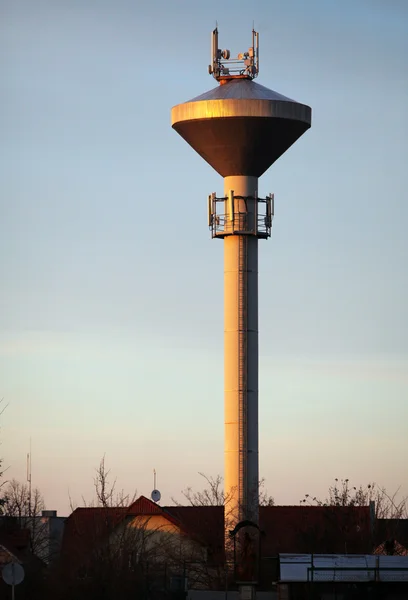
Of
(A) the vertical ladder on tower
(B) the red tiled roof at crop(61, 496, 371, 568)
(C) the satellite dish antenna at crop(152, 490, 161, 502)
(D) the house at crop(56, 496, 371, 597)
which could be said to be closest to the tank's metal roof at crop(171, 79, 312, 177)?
(A) the vertical ladder on tower

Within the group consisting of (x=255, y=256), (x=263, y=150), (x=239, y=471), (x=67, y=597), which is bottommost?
(x=67, y=597)

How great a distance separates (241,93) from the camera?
7919 cm

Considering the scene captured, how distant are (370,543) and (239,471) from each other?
945 cm

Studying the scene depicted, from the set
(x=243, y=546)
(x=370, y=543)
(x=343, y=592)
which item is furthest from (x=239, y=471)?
(x=343, y=592)

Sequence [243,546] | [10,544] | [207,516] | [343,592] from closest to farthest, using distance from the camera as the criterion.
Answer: [343,592]
[10,544]
[243,546]
[207,516]

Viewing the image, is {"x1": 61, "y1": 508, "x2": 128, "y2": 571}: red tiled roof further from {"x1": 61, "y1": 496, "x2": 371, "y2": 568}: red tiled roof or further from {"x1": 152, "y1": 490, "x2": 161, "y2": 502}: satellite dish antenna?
{"x1": 152, "y1": 490, "x2": 161, "y2": 502}: satellite dish antenna

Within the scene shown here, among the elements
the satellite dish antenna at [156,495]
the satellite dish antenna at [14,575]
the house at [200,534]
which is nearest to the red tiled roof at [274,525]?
the house at [200,534]

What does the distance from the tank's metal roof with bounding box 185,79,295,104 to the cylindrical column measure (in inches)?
166

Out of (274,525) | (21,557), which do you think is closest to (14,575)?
(21,557)

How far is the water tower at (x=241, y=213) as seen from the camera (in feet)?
256

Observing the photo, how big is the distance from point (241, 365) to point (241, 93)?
13.6m

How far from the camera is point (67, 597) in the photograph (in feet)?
196

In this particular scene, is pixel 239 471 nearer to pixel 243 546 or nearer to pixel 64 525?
pixel 243 546

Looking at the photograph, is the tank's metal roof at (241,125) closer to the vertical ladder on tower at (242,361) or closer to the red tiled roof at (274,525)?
the vertical ladder on tower at (242,361)
